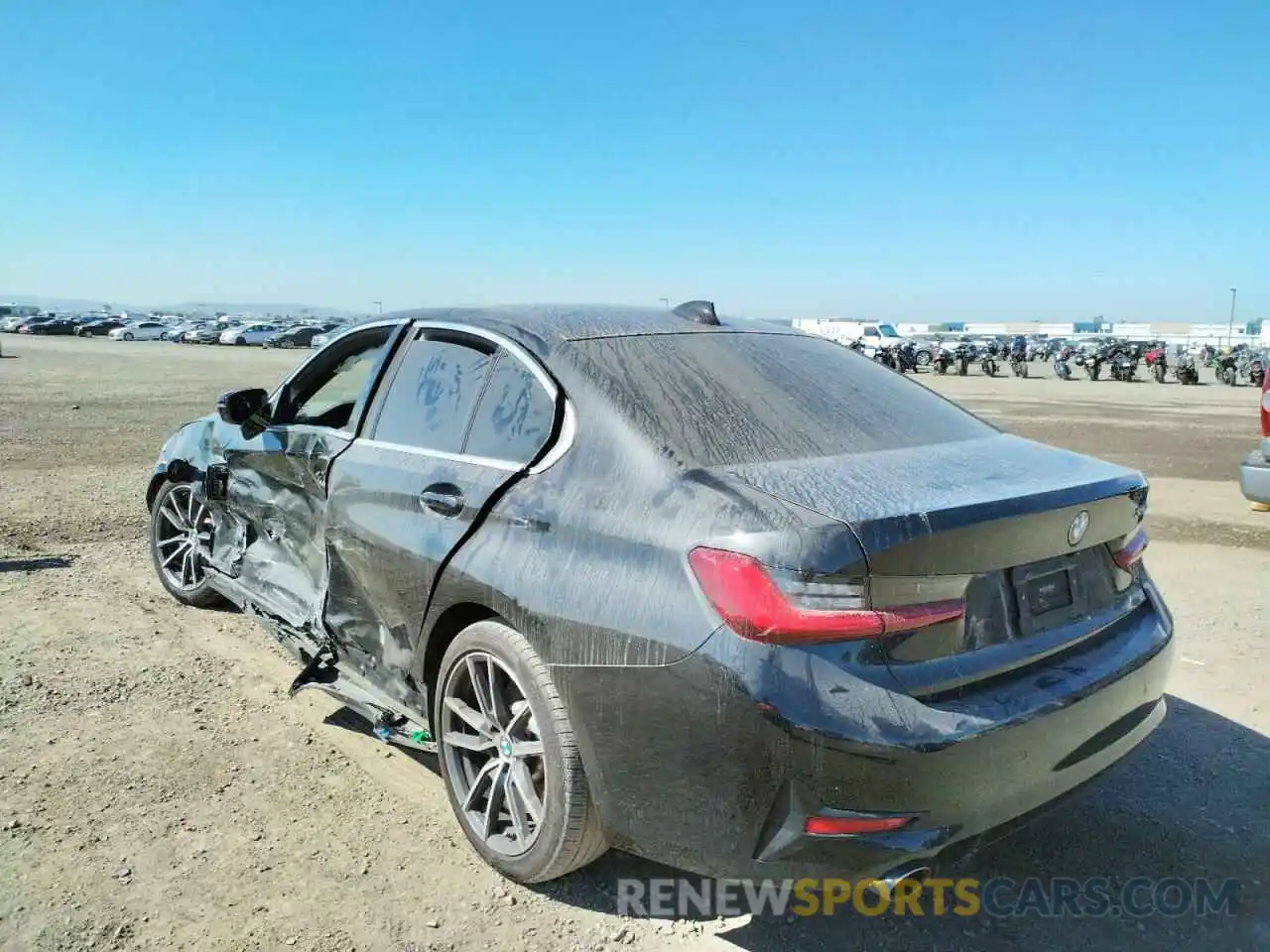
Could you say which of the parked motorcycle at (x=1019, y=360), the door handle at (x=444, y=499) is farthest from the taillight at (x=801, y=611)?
the parked motorcycle at (x=1019, y=360)

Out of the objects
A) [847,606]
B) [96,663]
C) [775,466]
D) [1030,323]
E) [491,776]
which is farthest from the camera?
[1030,323]

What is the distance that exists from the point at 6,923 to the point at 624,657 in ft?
6.17

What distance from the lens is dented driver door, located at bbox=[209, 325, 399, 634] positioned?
3.79m

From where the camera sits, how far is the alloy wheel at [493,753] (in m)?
2.74

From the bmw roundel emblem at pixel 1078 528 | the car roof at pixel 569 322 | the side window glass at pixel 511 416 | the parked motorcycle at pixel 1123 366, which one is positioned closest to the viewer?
the bmw roundel emblem at pixel 1078 528

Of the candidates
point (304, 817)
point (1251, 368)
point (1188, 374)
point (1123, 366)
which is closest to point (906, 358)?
point (1123, 366)

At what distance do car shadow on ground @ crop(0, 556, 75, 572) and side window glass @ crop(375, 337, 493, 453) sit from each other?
3.85 meters

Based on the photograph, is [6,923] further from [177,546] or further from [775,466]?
[177,546]

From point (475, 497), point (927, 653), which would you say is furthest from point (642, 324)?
point (927, 653)

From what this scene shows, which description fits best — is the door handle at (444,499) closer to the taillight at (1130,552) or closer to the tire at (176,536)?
the taillight at (1130,552)

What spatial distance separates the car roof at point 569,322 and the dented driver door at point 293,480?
453 mm

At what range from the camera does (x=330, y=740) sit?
12.5 ft

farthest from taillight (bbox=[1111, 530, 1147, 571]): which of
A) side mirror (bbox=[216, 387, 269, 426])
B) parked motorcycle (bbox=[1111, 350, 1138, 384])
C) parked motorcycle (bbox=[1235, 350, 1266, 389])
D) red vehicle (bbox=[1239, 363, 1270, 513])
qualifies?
parked motorcycle (bbox=[1235, 350, 1266, 389])

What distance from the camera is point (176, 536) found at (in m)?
5.41
